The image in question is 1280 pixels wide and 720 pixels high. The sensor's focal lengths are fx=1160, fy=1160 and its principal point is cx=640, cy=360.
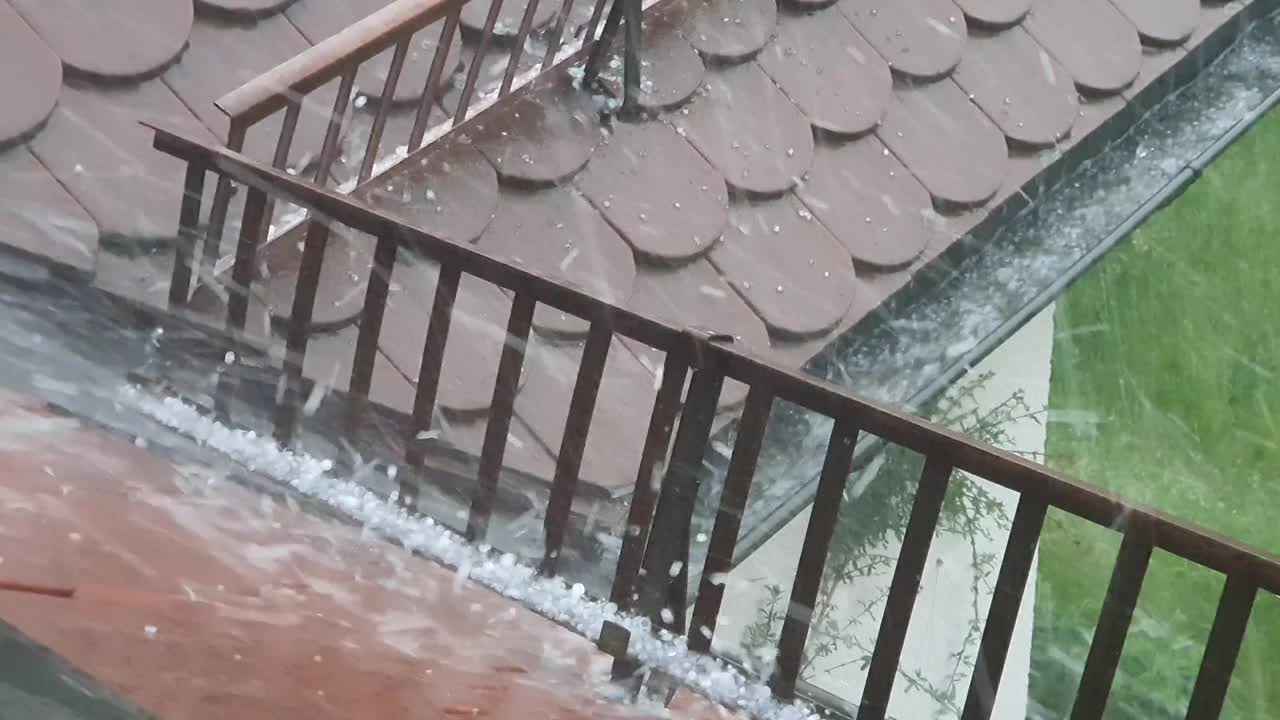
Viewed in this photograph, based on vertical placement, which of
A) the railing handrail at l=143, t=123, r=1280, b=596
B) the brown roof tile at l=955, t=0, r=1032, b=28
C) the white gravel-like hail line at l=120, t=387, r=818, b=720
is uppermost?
the brown roof tile at l=955, t=0, r=1032, b=28

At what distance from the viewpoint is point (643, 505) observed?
Answer: 1.19 m

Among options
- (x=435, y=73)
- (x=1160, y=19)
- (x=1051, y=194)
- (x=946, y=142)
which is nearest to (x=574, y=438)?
(x=435, y=73)

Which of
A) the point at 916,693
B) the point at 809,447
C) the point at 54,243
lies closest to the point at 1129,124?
the point at 809,447

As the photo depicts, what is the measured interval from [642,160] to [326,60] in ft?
1.65

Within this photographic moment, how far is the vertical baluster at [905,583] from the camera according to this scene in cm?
105

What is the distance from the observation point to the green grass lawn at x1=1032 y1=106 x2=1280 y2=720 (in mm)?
2447

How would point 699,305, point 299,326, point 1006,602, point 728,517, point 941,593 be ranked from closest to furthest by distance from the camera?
point 1006,602
point 728,517
point 299,326
point 699,305
point 941,593

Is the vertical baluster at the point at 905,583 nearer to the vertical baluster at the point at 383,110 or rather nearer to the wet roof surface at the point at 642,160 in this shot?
the wet roof surface at the point at 642,160

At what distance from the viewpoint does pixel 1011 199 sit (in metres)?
1.90

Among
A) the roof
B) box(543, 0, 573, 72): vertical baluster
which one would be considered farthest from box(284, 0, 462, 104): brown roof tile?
the roof

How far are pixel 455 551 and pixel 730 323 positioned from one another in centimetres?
52

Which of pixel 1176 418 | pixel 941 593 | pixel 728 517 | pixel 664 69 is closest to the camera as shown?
pixel 728 517

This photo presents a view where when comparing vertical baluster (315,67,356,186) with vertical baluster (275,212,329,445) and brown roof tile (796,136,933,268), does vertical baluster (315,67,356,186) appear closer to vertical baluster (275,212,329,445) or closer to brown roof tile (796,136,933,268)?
vertical baluster (275,212,329,445)

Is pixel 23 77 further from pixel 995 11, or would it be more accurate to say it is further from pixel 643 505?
pixel 995 11
